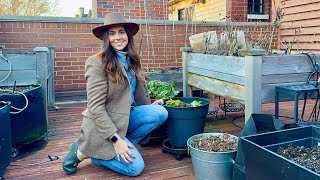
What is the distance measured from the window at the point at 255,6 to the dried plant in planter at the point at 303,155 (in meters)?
6.41

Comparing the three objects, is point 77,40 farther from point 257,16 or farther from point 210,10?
point 210,10

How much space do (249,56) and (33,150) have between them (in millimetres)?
2017

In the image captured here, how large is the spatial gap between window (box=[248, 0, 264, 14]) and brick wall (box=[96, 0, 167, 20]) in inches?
100

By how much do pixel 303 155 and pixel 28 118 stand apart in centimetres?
214

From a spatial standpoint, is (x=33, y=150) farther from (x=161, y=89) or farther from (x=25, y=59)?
(x=161, y=89)

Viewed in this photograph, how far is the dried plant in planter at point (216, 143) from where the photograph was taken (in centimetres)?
203

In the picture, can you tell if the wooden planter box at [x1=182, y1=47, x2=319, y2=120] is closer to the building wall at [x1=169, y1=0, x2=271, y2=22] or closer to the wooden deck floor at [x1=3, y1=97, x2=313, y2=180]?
the wooden deck floor at [x1=3, y1=97, x2=313, y2=180]

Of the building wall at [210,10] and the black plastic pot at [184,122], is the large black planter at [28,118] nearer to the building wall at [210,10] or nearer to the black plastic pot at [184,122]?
the black plastic pot at [184,122]

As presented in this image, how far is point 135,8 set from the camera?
5.82m

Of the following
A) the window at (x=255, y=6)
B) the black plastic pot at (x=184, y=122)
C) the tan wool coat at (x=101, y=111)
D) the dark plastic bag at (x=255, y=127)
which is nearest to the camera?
the dark plastic bag at (x=255, y=127)

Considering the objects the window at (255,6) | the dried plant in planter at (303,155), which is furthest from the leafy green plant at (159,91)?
the window at (255,6)

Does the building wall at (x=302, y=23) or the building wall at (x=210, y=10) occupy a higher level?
the building wall at (x=210, y=10)

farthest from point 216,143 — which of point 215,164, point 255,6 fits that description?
point 255,6

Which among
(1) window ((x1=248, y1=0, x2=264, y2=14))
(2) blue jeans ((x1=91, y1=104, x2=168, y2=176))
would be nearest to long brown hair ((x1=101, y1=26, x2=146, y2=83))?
(2) blue jeans ((x1=91, y1=104, x2=168, y2=176))
